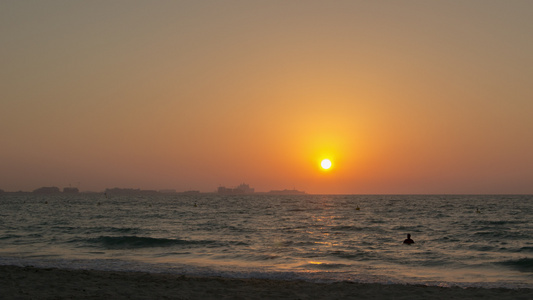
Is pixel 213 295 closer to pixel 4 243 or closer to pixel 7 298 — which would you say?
pixel 7 298

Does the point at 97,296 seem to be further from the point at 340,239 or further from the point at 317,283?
the point at 340,239

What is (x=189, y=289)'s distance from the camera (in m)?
16.5

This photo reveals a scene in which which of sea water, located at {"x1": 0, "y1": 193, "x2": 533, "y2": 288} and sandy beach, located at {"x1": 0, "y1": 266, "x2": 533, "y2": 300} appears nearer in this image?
sandy beach, located at {"x1": 0, "y1": 266, "x2": 533, "y2": 300}

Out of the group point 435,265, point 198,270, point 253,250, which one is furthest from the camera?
point 253,250

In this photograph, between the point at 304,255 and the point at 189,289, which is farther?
the point at 304,255

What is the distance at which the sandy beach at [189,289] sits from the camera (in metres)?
15.3

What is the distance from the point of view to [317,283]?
18.3 metres

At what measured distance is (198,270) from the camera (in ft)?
72.8

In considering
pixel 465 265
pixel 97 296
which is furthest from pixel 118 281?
pixel 465 265

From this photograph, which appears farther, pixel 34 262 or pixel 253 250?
pixel 253 250

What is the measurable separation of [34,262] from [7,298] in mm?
10217

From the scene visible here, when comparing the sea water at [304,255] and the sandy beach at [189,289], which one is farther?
the sea water at [304,255]

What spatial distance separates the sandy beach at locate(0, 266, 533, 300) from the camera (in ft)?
50.1

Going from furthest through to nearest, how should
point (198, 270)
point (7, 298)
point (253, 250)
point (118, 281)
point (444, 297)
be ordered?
point (253, 250) → point (198, 270) → point (118, 281) → point (444, 297) → point (7, 298)
